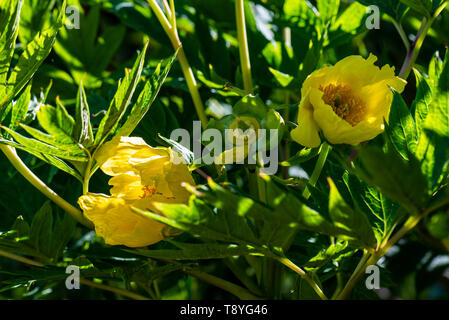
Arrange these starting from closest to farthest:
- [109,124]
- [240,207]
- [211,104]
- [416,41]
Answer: [240,207]
[109,124]
[416,41]
[211,104]

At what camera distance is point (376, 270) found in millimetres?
542

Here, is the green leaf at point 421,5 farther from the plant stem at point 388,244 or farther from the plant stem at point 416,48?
the plant stem at point 388,244

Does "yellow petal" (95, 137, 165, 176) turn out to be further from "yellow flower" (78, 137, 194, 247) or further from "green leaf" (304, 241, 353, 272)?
"green leaf" (304, 241, 353, 272)

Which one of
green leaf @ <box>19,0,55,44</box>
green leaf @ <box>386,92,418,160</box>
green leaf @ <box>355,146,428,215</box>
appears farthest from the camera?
green leaf @ <box>19,0,55,44</box>

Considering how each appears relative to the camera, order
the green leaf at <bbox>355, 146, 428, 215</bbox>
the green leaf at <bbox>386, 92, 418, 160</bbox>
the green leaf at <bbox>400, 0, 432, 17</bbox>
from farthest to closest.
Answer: the green leaf at <bbox>400, 0, 432, 17</bbox>, the green leaf at <bbox>386, 92, 418, 160</bbox>, the green leaf at <bbox>355, 146, 428, 215</bbox>

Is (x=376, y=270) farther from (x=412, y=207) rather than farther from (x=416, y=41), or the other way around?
(x=416, y=41)

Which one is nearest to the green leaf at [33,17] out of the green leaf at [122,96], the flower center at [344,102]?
the green leaf at [122,96]

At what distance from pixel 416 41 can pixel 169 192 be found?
0.33m

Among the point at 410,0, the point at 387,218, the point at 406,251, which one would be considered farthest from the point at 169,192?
the point at 406,251

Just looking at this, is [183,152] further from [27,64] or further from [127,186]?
[27,64]

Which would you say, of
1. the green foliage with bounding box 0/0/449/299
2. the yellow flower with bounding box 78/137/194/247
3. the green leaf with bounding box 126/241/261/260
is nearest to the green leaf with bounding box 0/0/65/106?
the green foliage with bounding box 0/0/449/299

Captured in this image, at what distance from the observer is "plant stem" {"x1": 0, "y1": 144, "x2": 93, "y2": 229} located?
543 mm

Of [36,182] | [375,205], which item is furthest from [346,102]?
[36,182]

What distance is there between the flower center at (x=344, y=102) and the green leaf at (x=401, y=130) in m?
0.03
